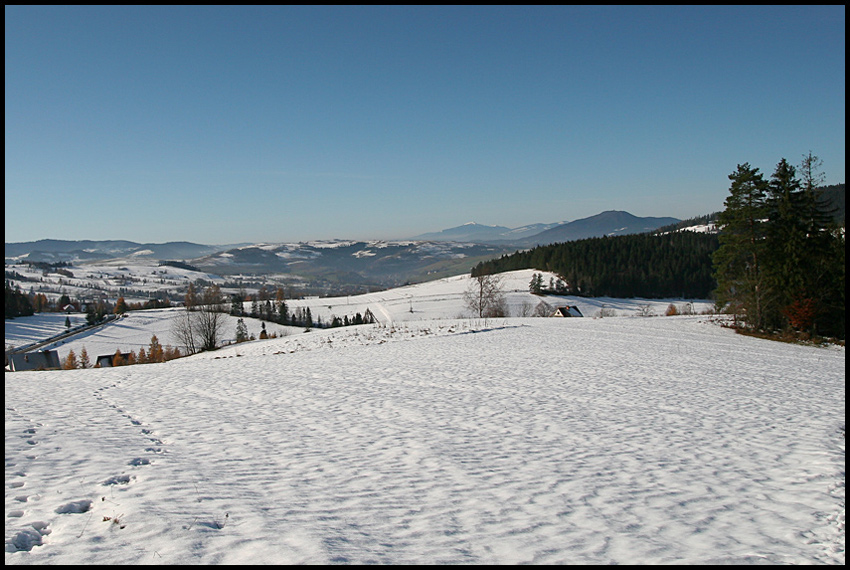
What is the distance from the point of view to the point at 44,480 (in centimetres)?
647

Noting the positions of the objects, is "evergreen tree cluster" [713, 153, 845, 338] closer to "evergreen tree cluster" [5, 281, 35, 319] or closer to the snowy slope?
the snowy slope

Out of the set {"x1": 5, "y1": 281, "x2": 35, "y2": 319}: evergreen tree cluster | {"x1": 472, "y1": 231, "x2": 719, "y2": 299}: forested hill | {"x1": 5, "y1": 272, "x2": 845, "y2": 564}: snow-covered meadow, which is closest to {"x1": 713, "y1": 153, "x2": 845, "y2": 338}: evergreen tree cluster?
{"x1": 5, "y1": 272, "x2": 845, "y2": 564}: snow-covered meadow

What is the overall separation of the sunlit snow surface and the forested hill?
95.1 meters

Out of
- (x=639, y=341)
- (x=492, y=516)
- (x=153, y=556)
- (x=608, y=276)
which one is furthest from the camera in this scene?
(x=608, y=276)

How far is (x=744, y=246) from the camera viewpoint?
32094 mm

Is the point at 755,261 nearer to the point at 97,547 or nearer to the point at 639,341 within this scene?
the point at 639,341

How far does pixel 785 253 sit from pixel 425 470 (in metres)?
34.0

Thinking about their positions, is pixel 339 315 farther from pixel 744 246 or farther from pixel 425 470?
pixel 425 470

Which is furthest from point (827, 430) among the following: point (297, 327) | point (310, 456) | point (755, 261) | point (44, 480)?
point (297, 327)

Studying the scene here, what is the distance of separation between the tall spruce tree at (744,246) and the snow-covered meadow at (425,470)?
58.0 feet

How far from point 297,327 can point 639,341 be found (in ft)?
250

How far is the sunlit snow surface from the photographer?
5.20 metres

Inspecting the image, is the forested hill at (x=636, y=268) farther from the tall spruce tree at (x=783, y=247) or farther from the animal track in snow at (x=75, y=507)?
the animal track in snow at (x=75, y=507)

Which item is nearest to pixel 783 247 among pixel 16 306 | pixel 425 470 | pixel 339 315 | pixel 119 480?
pixel 425 470
